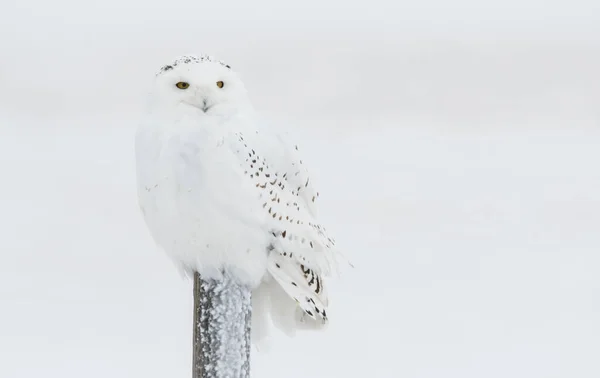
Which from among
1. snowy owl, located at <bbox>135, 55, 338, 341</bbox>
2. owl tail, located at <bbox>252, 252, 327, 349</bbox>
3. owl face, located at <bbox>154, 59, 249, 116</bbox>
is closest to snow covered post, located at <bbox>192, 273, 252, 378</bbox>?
snowy owl, located at <bbox>135, 55, 338, 341</bbox>

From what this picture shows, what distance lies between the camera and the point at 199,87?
12.3ft

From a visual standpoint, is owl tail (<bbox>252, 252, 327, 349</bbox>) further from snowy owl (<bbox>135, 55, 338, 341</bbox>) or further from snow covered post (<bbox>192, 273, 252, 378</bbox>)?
snow covered post (<bbox>192, 273, 252, 378</bbox>)

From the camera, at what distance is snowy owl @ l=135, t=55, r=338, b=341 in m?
3.74

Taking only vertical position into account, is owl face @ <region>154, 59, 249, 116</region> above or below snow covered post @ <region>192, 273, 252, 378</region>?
above

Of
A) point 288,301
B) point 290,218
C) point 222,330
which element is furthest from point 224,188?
point 288,301

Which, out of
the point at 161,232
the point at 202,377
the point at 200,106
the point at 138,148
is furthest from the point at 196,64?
the point at 202,377

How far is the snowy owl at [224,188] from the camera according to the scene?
374 centimetres

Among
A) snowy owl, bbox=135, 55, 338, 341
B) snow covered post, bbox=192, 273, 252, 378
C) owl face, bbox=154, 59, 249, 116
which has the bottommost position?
snow covered post, bbox=192, 273, 252, 378

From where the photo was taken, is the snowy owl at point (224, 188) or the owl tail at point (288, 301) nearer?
the snowy owl at point (224, 188)

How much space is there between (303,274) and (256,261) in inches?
8.0

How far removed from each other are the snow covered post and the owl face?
672 millimetres

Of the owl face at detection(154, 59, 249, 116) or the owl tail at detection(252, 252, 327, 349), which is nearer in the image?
the owl face at detection(154, 59, 249, 116)

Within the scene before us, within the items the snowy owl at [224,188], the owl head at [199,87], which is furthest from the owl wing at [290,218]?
the owl head at [199,87]

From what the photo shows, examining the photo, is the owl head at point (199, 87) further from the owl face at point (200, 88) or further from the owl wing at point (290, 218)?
the owl wing at point (290, 218)
